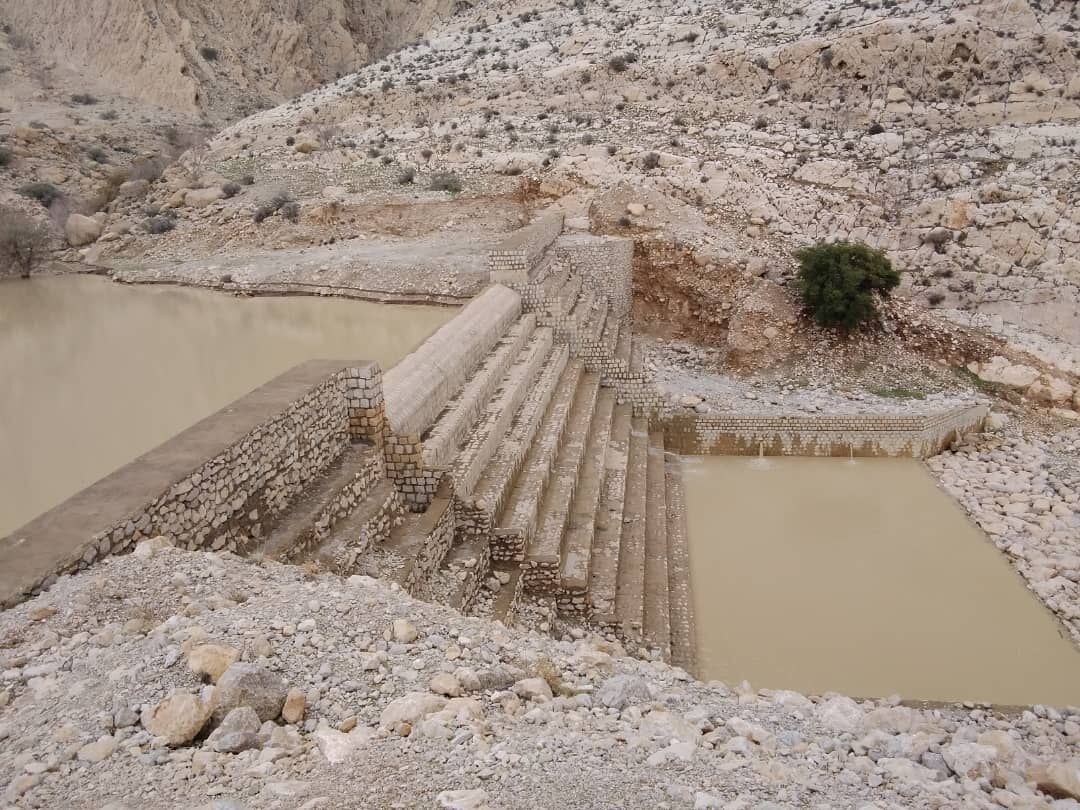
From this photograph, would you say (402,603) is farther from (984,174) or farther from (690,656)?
(984,174)

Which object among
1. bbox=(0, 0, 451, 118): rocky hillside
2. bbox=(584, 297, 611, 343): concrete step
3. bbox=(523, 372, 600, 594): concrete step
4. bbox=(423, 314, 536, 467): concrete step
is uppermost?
bbox=(0, 0, 451, 118): rocky hillside

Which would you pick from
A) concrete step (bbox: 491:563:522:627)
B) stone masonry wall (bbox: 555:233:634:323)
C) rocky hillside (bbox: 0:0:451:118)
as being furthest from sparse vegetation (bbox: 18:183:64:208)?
concrete step (bbox: 491:563:522:627)

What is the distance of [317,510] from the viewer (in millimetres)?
5422

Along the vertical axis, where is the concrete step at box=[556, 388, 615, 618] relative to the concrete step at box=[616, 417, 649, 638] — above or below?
above

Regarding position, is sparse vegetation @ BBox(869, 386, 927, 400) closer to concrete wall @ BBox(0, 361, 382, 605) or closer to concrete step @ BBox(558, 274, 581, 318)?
concrete step @ BBox(558, 274, 581, 318)

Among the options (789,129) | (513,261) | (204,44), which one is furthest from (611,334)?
(204,44)

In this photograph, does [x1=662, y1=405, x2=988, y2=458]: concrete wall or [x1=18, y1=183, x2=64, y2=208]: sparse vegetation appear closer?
[x1=662, y1=405, x2=988, y2=458]: concrete wall

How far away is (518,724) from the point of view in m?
3.14

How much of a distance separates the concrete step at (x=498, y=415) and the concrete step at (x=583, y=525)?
111cm

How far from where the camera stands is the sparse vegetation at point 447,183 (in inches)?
778

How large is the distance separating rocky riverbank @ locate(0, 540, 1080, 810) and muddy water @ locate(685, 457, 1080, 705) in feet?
11.7

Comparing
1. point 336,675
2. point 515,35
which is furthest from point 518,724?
point 515,35

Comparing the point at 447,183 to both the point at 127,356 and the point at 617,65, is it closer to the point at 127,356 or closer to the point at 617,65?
the point at 617,65

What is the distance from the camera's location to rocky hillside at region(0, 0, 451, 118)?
36.6m
